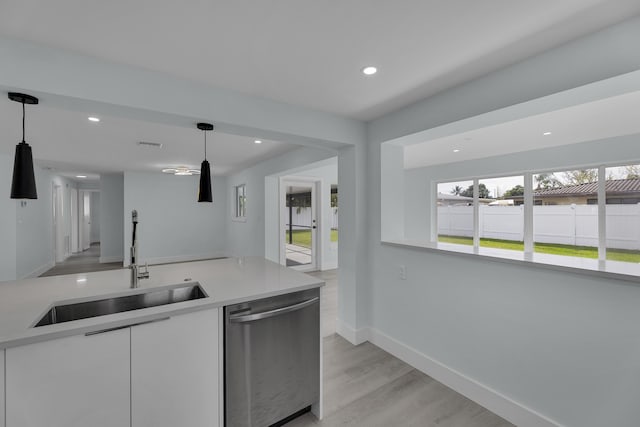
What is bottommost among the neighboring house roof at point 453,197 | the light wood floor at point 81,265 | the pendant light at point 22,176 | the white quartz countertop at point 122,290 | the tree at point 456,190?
the light wood floor at point 81,265

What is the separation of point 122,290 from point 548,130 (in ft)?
16.1

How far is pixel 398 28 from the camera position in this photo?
4.73 ft

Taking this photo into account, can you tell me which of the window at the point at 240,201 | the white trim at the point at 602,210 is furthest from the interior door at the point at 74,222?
the white trim at the point at 602,210

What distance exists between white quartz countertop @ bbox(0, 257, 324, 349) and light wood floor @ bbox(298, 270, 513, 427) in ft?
1.72

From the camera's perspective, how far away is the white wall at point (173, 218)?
6945 mm

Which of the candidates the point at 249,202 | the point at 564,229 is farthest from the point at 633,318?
the point at 249,202

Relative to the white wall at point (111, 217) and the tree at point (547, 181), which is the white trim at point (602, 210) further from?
the white wall at point (111, 217)

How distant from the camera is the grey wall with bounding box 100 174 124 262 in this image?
721 cm

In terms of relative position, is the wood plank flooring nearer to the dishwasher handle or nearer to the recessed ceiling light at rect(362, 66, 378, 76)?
the dishwasher handle

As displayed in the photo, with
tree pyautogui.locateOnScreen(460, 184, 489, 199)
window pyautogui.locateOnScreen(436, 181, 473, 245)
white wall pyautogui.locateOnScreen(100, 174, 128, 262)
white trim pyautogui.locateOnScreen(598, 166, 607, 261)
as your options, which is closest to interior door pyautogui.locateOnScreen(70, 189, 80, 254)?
white wall pyautogui.locateOnScreen(100, 174, 128, 262)

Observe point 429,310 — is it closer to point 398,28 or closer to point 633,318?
point 633,318

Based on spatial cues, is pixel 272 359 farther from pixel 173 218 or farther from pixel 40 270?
pixel 40 270

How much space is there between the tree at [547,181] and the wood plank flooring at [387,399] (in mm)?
4450

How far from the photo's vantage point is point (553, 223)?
192 inches
